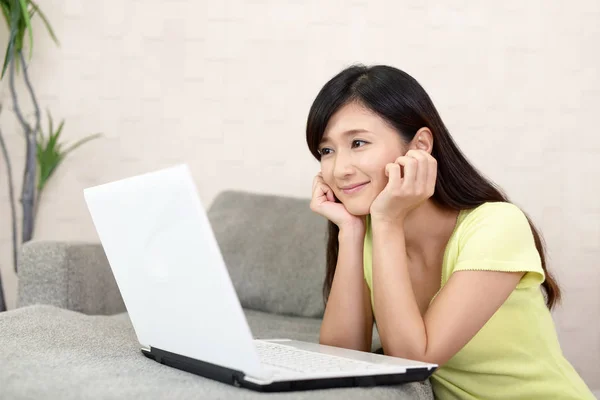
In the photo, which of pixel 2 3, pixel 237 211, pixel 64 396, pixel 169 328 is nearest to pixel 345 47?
pixel 237 211

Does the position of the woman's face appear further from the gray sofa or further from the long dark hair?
the gray sofa

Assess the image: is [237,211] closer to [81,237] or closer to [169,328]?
[81,237]

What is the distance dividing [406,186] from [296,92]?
1626 mm

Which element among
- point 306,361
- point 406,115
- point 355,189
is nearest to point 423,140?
point 406,115

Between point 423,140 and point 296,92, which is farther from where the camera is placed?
point 296,92

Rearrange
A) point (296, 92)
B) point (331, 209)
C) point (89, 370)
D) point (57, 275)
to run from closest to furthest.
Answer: point (89, 370) < point (331, 209) < point (57, 275) < point (296, 92)

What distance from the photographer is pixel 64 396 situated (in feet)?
3.18

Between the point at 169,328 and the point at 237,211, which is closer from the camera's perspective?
the point at 169,328

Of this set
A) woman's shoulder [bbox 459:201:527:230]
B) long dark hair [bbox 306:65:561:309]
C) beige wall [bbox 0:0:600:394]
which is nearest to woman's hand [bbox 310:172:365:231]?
long dark hair [bbox 306:65:561:309]

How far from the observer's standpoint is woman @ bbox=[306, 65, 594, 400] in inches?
49.9

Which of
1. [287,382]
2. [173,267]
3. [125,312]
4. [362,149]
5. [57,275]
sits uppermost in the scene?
[362,149]

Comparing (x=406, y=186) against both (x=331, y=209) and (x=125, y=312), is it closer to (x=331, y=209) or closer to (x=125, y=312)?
(x=331, y=209)

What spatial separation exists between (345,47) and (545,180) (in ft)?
2.93

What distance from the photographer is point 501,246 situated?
129 cm
